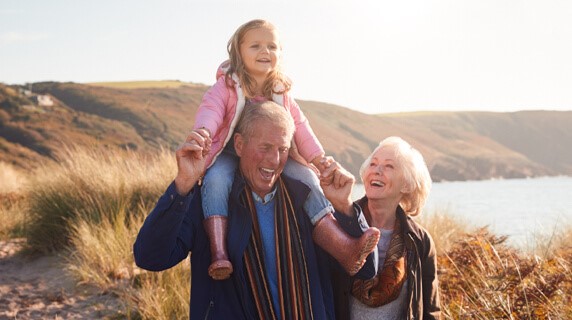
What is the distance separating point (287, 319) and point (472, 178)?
263 feet

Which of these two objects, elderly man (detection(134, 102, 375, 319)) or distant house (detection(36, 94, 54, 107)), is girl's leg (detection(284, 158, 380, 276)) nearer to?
elderly man (detection(134, 102, 375, 319))

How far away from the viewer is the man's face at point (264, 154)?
2.97 m

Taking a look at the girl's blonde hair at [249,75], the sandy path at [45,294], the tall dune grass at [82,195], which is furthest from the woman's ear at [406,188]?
the tall dune grass at [82,195]

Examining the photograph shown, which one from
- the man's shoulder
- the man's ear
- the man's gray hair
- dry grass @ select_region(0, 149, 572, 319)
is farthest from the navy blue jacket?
Result: dry grass @ select_region(0, 149, 572, 319)

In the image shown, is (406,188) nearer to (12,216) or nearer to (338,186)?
(338,186)

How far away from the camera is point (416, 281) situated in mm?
3469

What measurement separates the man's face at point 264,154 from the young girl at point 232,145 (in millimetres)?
148

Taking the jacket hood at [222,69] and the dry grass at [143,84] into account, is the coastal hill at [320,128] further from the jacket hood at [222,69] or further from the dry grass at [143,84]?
the jacket hood at [222,69]

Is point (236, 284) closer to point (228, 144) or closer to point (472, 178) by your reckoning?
point (228, 144)

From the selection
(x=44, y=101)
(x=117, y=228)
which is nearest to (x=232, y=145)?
(x=117, y=228)

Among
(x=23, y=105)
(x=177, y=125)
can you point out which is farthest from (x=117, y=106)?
(x=23, y=105)

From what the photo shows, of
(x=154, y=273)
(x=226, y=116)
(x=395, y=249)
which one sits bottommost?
(x=154, y=273)

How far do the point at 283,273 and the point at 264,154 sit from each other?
52 centimetres

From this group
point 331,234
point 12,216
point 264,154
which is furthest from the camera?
point 12,216
